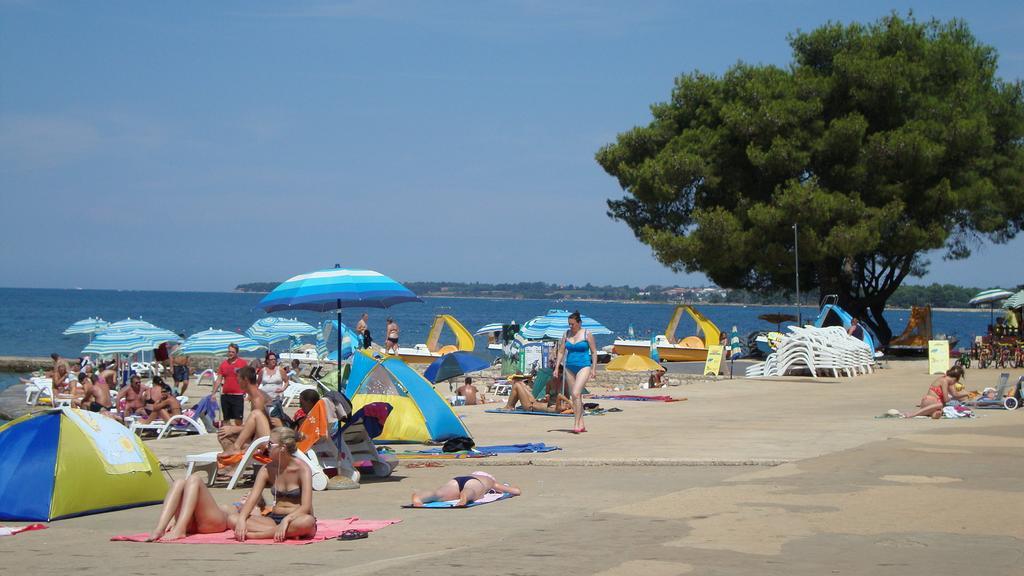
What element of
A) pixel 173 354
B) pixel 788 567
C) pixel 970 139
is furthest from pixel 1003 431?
pixel 970 139

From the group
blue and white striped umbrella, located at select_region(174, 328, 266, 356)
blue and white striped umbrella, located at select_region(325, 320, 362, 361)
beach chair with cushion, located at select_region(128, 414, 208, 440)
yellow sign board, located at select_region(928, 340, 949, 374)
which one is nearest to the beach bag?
beach chair with cushion, located at select_region(128, 414, 208, 440)

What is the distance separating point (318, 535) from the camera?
27.2 feet

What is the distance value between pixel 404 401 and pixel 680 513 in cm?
615

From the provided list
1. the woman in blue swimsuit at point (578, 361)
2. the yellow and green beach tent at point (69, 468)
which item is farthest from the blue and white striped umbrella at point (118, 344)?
the yellow and green beach tent at point (69, 468)

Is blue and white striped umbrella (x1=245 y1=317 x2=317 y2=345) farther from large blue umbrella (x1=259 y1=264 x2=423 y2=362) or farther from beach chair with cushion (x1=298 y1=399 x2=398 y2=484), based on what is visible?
beach chair with cushion (x1=298 y1=399 x2=398 y2=484)

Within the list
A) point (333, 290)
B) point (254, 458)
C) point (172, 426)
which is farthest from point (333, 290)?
point (172, 426)

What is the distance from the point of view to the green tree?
113ft

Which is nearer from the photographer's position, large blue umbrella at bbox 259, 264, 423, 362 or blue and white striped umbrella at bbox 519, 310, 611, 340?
large blue umbrella at bbox 259, 264, 423, 362

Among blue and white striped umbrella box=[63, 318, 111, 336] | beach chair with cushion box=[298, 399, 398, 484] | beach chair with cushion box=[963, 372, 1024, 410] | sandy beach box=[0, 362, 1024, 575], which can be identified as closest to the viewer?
sandy beach box=[0, 362, 1024, 575]

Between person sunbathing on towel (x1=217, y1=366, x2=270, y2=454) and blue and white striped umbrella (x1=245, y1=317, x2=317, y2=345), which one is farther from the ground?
blue and white striped umbrella (x1=245, y1=317, x2=317, y2=345)

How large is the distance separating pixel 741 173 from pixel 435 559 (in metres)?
32.1

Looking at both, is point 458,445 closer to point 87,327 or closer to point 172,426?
point 172,426

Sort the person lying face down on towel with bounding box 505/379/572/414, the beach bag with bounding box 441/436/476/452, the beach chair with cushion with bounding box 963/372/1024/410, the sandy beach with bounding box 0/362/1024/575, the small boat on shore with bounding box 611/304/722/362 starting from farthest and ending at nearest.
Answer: the small boat on shore with bounding box 611/304/722/362 → the person lying face down on towel with bounding box 505/379/572/414 → the beach chair with cushion with bounding box 963/372/1024/410 → the beach bag with bounding box 441/436/476/452 → the sandy beach with bounding box 0/362/1024/575

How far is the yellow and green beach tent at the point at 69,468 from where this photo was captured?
9633 millimetres
